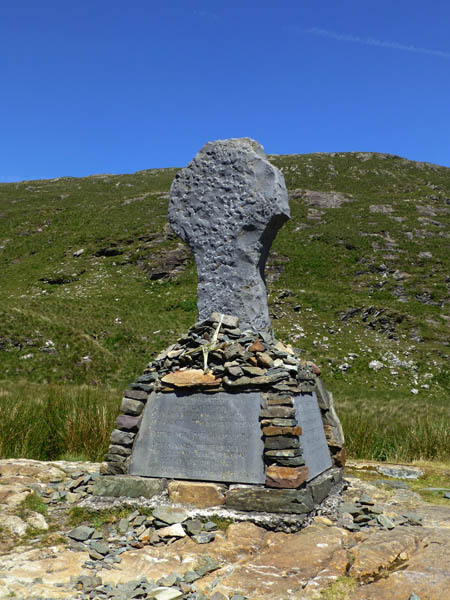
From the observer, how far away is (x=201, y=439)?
5.99 meters

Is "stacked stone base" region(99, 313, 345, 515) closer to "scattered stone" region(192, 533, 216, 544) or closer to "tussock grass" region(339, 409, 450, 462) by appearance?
"scattered stone" region(192, 533, 216, 544)

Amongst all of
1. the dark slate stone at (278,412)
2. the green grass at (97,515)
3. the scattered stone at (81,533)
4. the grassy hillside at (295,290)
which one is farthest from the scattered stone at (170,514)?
the grassy hillside at (295,290)

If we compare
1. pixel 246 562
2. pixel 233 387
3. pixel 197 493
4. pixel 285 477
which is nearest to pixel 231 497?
pixel 197 493

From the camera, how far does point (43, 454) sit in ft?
29.3

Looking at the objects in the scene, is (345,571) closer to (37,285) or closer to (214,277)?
(214,277)

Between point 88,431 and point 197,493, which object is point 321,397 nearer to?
point 197,493

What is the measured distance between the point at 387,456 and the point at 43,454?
21.4 ft

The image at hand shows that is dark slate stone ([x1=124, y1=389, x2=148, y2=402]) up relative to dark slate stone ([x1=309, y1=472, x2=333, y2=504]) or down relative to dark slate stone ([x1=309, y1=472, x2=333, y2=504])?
up

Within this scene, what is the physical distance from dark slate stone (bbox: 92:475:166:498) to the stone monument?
0.07 m

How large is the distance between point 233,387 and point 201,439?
743 millimetres

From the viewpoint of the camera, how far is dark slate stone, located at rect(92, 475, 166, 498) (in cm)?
597

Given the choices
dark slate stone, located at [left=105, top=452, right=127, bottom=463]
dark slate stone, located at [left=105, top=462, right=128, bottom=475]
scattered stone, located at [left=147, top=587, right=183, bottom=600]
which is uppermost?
dark slate stone, located at [left=105, top=452, right=127, bottom=463]

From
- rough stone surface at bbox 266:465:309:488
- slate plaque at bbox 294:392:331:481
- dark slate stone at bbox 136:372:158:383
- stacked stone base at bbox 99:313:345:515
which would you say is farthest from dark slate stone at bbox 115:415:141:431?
slate plaque at bbox 294:392:331:481

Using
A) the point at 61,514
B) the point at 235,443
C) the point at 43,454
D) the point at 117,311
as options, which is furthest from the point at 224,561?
the point at 117,311
